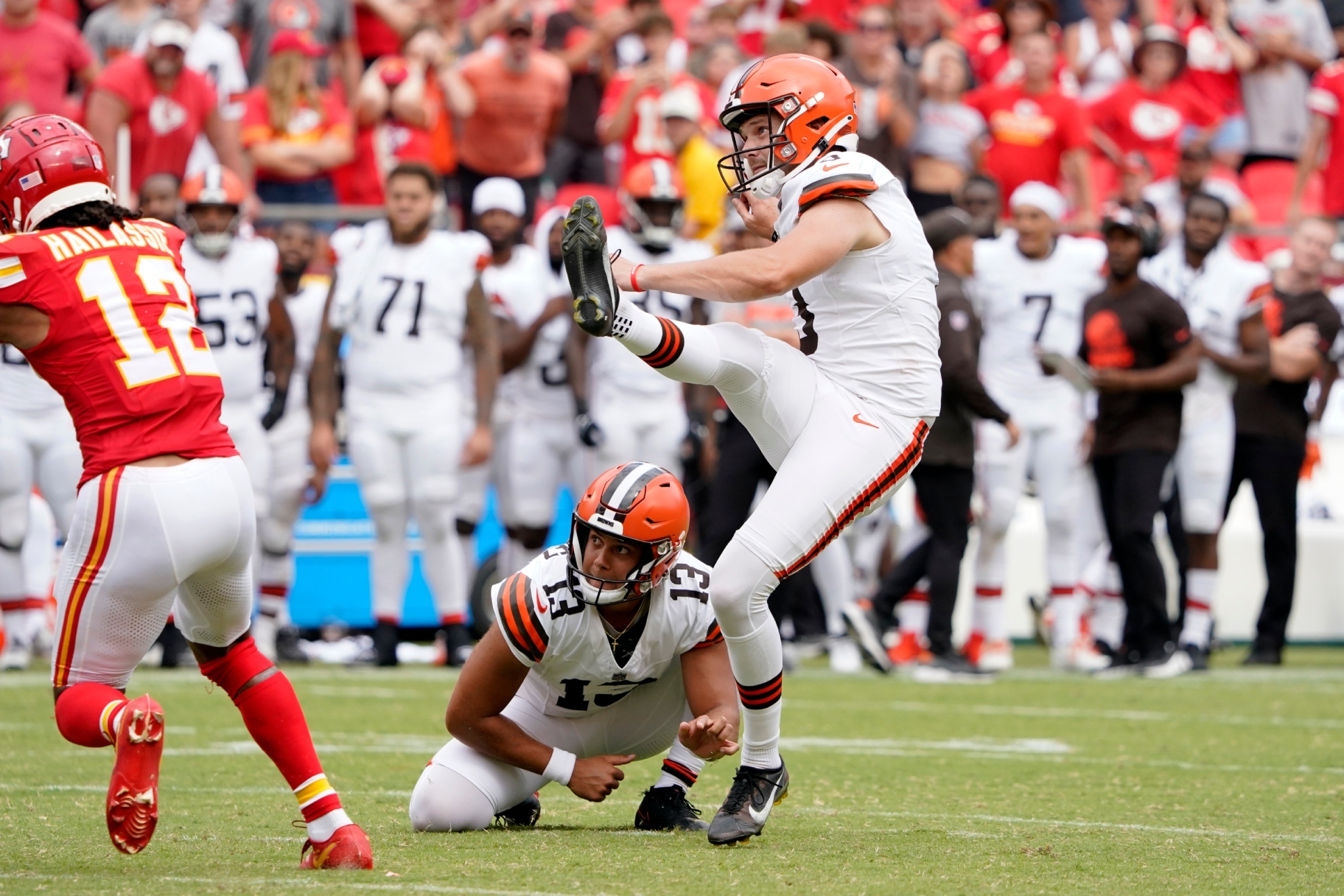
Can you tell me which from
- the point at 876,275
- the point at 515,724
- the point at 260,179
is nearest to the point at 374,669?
the point at 260,179

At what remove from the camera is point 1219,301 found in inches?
380

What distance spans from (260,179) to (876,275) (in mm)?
7671

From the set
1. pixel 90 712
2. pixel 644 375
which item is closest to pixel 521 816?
pixel 90 712

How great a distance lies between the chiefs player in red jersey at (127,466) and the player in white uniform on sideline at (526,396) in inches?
219

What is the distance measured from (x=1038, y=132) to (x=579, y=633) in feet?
27.4

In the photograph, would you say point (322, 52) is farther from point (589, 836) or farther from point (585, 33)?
point (589, 836)

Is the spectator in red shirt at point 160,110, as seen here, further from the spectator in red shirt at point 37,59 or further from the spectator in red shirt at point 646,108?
the spectator in red shirt at point 646,108

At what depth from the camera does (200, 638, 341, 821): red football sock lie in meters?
3.94

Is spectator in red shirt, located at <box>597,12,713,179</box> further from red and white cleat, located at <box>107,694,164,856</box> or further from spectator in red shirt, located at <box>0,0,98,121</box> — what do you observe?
red and white cleat, located at <box>107,694,164,856</box>

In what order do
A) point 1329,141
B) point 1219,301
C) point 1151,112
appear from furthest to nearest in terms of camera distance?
point 1151,112, point 1329,141, point 1219,301

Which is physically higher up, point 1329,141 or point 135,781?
point 135,781

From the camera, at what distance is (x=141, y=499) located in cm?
379

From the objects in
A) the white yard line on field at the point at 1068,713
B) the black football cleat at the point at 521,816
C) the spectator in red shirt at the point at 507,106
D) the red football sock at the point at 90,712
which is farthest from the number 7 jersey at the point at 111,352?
the spectator in red shirt at the point at 507,106

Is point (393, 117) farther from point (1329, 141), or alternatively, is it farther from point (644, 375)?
point (1329, 141)
